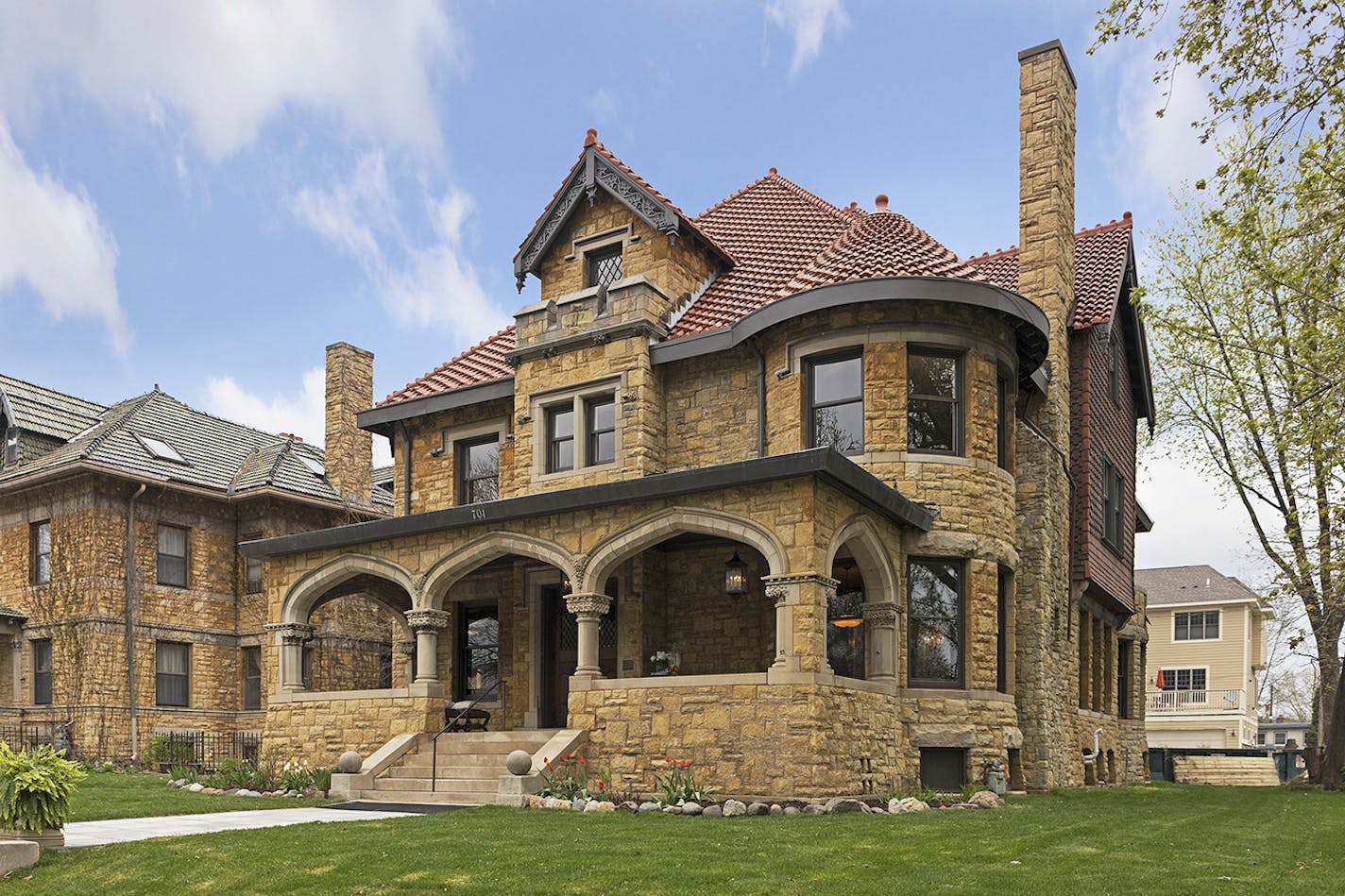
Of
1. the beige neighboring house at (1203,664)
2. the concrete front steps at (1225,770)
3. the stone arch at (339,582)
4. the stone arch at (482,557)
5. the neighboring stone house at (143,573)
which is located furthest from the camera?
the beige neighboring house at (1203,664)

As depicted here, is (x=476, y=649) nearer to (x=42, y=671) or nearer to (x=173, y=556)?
(x=173, y=556)

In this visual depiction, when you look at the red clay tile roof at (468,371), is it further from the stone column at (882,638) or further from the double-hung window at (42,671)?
the double-hung window at (42,671)

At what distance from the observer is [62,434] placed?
28125 mm

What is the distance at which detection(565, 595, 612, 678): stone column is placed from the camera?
50.0 ft

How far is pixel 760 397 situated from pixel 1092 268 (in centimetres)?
876

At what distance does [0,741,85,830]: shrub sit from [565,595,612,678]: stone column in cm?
643

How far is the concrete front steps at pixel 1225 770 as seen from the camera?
3203cm

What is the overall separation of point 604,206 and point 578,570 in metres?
7.66

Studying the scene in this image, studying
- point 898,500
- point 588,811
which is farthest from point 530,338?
point 588,811

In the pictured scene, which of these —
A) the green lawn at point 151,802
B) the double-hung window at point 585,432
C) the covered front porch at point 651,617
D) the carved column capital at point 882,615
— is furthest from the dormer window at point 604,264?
the green lawn at point 151,802

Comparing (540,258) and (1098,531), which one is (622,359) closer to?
(540,258)

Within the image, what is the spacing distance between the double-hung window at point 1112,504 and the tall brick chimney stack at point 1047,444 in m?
3.06

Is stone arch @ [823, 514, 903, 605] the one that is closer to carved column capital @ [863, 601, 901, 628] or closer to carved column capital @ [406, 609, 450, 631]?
carved column capital @ [863, 601, 901, 628]

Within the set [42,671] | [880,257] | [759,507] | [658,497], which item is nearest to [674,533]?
[658,497]
